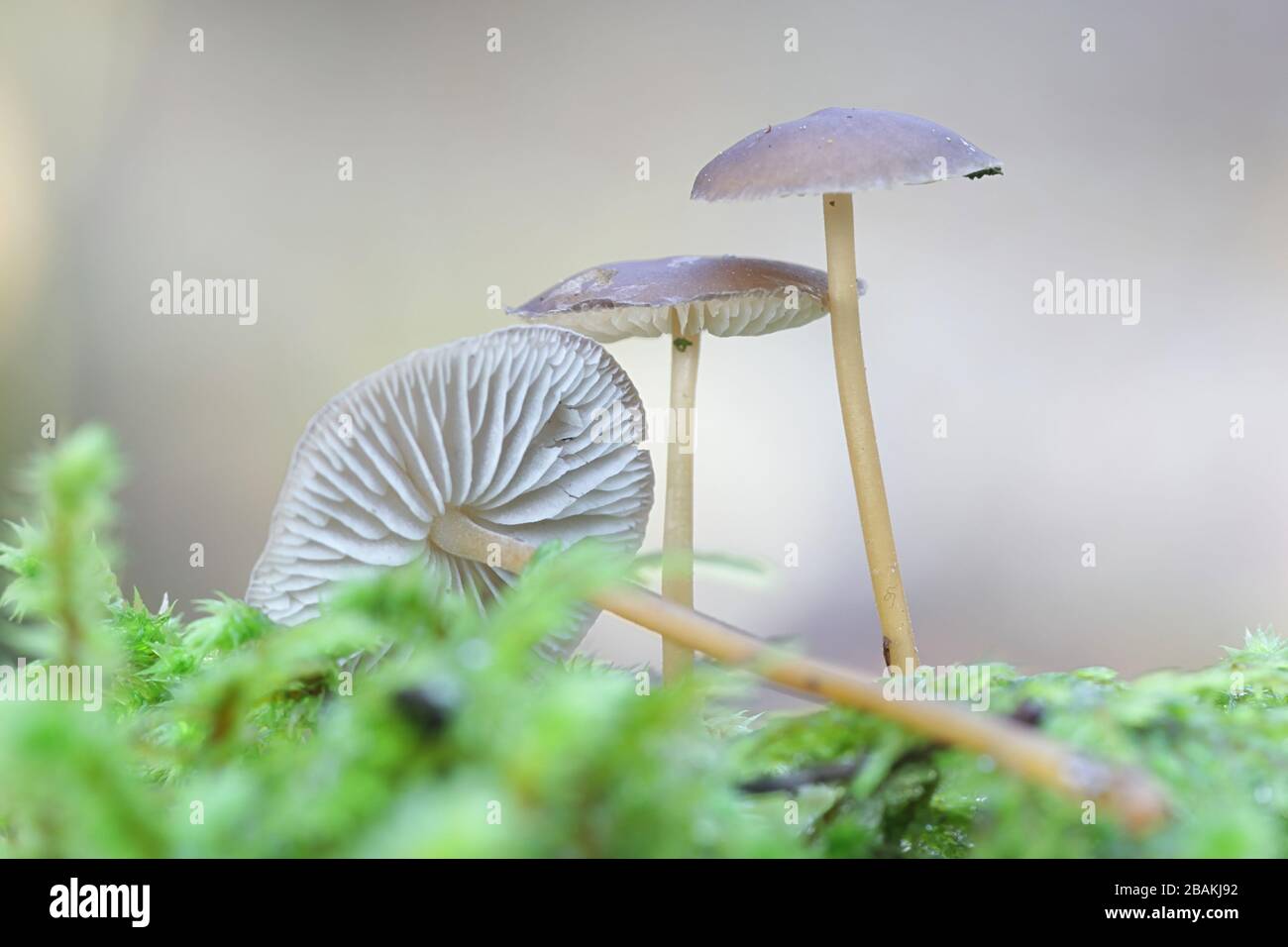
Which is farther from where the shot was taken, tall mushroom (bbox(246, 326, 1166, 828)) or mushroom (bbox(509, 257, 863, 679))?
mushroom (bbox(509, 257, 863, 679))

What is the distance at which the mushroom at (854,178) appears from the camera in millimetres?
748

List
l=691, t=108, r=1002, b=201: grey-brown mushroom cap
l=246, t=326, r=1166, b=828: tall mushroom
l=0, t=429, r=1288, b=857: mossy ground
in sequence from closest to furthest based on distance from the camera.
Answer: l=0, t=429, r=1288, b=857: mossy ground < l=246, t=326, r=1166, b=828: tall mushroom < l=691, t=108, r=1002, b=201: grey-brown mushroom cap

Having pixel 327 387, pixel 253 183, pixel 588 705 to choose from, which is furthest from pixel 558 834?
Answer: pixel 253 183

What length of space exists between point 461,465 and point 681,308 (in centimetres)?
31

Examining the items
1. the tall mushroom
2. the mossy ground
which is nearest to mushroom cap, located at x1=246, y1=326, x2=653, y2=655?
the tall mushroom

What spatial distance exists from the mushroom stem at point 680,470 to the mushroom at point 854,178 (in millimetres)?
136

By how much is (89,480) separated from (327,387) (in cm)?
230

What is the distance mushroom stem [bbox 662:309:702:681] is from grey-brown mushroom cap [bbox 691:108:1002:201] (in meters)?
0.16

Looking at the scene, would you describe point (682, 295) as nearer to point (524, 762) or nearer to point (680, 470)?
point (680, 470)

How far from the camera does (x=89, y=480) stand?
32cm

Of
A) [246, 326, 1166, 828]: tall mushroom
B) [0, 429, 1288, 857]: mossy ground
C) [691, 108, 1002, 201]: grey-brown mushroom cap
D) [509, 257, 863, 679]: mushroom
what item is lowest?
[0, 429, 1288, 857]: mossy ground

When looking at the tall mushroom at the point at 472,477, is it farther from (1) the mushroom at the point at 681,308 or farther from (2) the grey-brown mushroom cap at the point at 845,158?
(2) the grey-brown mushroom cap at the point at 845,158

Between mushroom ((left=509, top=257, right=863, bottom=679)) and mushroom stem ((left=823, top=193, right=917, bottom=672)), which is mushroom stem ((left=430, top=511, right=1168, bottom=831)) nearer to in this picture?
mushroom ((left=509, top=257, right=863, bottom=679))

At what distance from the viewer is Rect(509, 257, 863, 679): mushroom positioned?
30.8 inches
